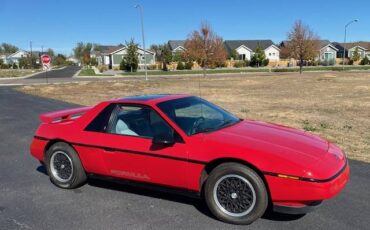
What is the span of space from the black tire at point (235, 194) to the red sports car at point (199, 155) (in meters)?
0.01

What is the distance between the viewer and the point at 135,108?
4820mm

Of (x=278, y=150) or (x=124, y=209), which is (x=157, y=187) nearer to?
(x=124, y=209)

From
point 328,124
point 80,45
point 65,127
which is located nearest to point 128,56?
point 328,124

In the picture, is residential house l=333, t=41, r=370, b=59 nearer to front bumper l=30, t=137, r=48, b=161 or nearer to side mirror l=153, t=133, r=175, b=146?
front bumper l=30, t=137, r=48, b=161

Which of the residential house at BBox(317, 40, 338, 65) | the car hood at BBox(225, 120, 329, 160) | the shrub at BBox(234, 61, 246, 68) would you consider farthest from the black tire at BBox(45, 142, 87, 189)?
the residential house at BBox(317, 40, 338, 65)

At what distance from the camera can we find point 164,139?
4.12 metres

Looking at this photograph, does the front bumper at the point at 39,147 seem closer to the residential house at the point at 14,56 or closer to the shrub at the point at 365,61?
the shrub at the point at 365,61

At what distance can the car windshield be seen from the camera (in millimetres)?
4418

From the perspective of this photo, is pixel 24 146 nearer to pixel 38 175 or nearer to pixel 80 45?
pixel 38 175

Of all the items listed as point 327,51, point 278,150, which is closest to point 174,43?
point 327,51

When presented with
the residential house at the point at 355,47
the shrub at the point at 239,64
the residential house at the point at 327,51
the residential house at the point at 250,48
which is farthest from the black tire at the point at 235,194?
the residential house at the point at 355,47

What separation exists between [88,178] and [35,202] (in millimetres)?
814

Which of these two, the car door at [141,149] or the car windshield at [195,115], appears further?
the car windshield at [195,115]

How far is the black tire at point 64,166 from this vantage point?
5004 millimetres
